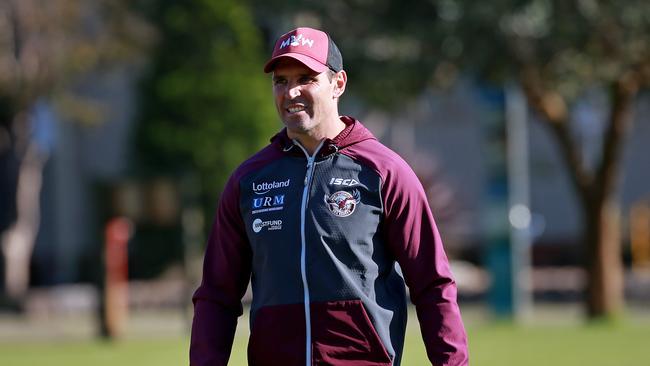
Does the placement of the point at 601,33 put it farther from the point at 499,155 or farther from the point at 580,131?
the point at 580,131

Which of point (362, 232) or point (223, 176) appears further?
point (223, 176)

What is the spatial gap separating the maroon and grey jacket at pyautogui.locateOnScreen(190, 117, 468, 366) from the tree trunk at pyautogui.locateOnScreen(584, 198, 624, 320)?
18.5m

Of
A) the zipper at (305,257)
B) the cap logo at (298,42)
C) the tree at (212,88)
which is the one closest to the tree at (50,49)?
the tree at (212,88)

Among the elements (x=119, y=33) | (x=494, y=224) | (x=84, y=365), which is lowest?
(x=84, y=365)

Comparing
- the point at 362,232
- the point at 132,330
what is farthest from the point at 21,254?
the point at 362,232

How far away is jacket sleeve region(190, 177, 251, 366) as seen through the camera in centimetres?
521

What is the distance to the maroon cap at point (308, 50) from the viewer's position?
505 centimetres

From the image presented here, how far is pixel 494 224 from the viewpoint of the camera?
25.1m

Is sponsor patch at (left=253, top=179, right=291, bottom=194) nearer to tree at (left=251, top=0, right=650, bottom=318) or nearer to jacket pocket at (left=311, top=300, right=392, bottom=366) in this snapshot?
jacket pocket at (left=311, top=300, right=392, bottom=366)

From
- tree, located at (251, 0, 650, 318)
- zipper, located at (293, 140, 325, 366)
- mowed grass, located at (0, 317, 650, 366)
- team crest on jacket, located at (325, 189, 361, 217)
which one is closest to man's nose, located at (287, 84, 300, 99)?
zipper, located at (293, 140, 325, 366)

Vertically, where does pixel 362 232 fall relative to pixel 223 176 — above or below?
below

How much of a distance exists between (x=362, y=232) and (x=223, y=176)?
28375 millimetres

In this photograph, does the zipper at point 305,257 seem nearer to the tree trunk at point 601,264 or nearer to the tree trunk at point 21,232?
the tree trunk at point 601,264

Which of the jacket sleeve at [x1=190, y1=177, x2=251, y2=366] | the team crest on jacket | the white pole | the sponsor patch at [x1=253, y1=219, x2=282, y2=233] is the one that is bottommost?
the jacket sleeve at [x1=190, y1=177, x2=251, y2=366]
